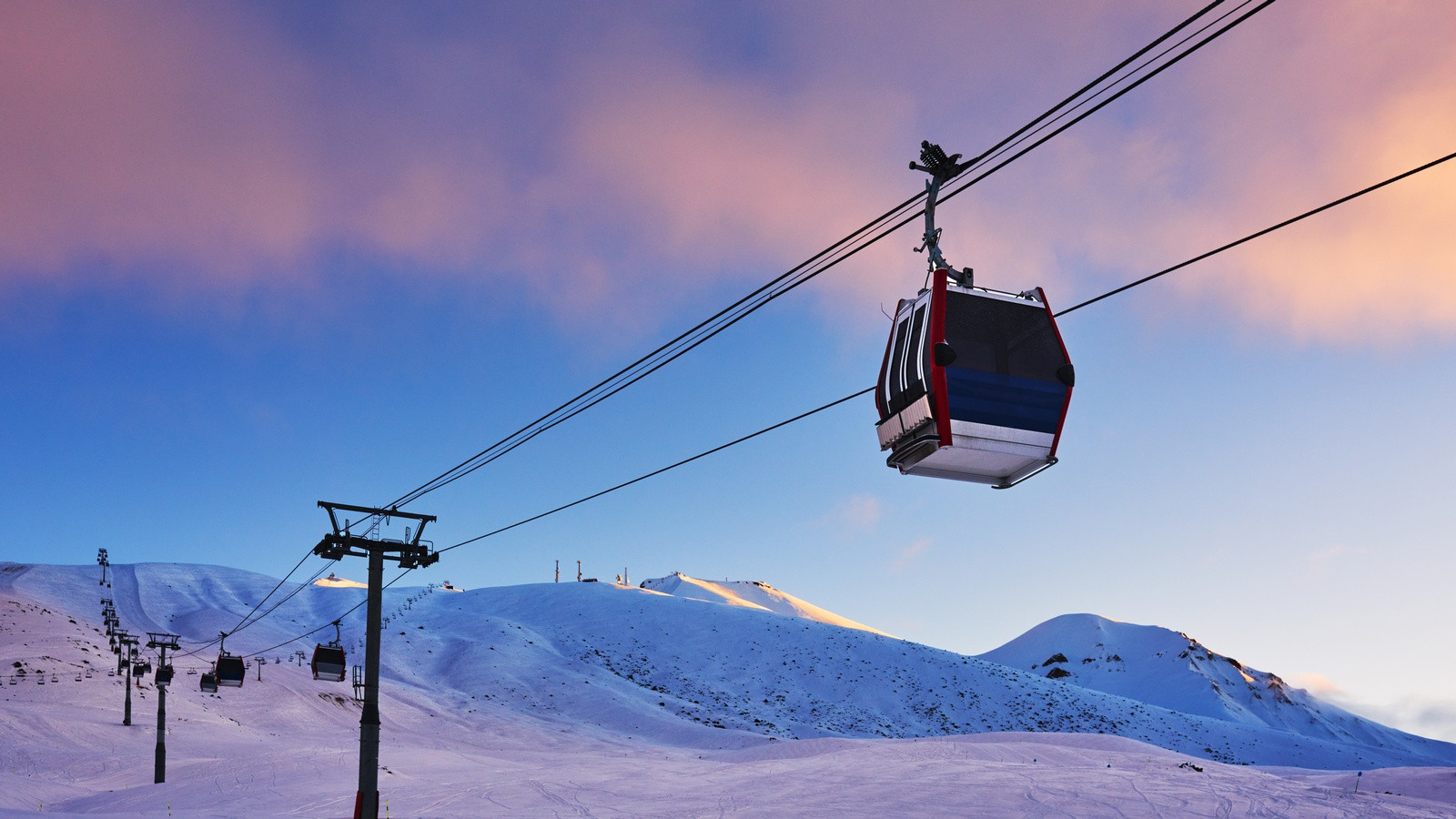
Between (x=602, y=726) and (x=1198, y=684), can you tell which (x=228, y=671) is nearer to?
(x=602, y=726)

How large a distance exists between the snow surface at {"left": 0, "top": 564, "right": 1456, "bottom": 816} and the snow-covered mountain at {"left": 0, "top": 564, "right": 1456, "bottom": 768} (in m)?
0.43

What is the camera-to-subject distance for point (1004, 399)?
38.3 ft

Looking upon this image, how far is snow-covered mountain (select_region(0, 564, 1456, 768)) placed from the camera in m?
86.5

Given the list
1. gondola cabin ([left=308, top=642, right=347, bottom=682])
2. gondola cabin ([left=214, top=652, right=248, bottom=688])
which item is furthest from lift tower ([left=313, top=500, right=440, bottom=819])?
gondola cabin ([left=214, top=652, right=248, bottom=688])

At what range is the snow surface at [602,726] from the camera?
120 feet

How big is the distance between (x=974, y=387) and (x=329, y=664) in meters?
28.2

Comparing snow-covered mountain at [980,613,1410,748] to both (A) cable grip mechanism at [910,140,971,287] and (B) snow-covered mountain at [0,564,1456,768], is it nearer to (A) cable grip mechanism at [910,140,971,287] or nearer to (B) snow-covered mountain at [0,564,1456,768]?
(B) snow-covered mountain at [0,564,1456,768]

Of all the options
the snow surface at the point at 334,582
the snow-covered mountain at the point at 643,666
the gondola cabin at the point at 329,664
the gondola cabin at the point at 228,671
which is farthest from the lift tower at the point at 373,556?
the snow surface at the point at 334,582

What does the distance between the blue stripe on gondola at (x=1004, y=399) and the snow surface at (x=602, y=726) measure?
24040 mm

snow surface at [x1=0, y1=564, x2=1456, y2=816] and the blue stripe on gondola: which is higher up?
the blue stripe on gondola

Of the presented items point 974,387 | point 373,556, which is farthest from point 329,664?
point 974,387

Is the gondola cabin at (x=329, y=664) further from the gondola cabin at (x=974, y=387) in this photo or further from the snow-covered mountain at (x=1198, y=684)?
the snow-covered mountain at (x=1198, y=684)

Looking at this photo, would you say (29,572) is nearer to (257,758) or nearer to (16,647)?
(16,647)

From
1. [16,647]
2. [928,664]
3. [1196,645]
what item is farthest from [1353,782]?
[1196,645]
